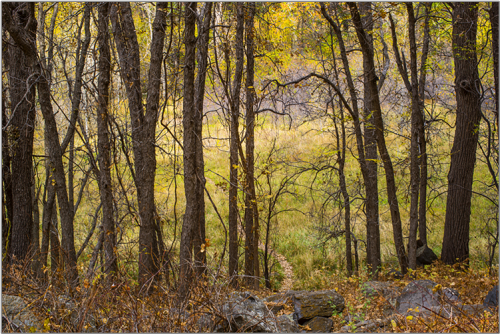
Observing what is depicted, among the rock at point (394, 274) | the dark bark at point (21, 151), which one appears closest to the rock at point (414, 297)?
the rock at point (394, 274)

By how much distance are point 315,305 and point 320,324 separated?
337 millimetres

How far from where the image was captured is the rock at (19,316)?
3.28 meters

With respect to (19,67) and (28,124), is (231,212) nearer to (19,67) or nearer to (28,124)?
(28,124)

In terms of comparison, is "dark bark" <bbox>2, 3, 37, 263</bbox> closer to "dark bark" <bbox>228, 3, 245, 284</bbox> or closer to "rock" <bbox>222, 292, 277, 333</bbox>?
"dark bark" <bbox>228, 3, 245, 284</bbox>

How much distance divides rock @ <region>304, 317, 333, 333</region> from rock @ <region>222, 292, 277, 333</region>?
117 centimetres

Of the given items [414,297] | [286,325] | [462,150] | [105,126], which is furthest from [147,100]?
[462,150]

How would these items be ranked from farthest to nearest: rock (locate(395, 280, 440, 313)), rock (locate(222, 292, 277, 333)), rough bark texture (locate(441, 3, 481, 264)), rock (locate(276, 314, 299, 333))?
rough bark texture (locate(441, 3, 481, 264)) → rock (locate(395, 280, 440, 313)) → rock (locate(276, 314, 299, 333)) → rock (locate(222, 292, 277, 333))

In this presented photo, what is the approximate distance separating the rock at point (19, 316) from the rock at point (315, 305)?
10.4ft

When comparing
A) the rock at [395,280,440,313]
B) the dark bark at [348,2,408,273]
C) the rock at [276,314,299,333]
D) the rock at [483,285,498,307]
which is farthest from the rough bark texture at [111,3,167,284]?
the rock at [483,285,498,307]

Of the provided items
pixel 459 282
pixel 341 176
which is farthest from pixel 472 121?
pixel 459 282

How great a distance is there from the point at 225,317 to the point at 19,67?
5.28 m

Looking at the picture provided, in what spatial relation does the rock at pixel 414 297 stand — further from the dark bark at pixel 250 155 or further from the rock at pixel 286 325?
the dark bark at pixel 250 155

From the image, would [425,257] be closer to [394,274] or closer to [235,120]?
[394,274]

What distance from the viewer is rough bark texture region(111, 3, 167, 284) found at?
5.58m
